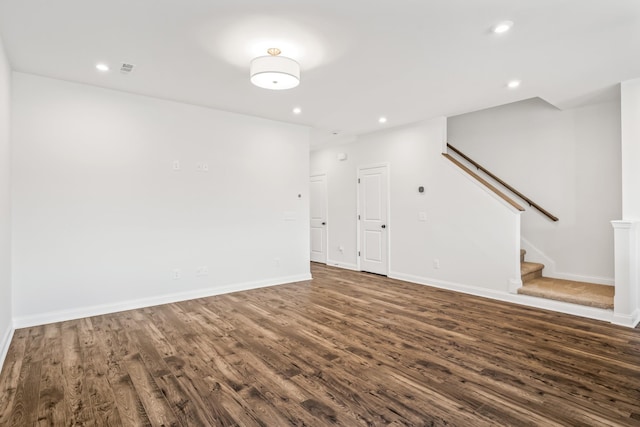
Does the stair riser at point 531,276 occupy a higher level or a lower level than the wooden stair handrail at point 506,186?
lower

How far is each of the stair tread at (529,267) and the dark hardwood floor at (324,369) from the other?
0.81 metres

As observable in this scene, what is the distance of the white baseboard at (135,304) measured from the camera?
12.2 feet

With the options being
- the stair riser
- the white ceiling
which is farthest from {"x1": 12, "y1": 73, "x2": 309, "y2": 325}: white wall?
the stair riser

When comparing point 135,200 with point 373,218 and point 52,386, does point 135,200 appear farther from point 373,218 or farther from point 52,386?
point 373,218

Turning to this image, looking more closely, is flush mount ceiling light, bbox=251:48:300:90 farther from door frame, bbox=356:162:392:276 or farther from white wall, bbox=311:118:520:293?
door frame, bbox=356:162:392:276

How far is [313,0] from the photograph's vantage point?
2.41 meters

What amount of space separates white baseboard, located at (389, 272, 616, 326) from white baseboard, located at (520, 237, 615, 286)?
110 cm

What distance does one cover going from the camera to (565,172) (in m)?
5.05

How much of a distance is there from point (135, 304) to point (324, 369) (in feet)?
9.61

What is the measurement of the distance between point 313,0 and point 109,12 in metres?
1.55

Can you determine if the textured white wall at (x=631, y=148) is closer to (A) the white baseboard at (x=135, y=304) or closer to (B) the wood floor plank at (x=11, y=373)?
(A) the white baseboard at (x=135, y=304)

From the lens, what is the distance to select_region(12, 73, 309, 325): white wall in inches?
148

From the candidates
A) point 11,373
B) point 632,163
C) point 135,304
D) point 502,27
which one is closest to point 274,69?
point 502,27

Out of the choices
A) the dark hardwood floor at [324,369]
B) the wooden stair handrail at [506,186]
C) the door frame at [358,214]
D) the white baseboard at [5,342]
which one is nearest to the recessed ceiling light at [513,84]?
the wooden stair handrail at [506,186]
